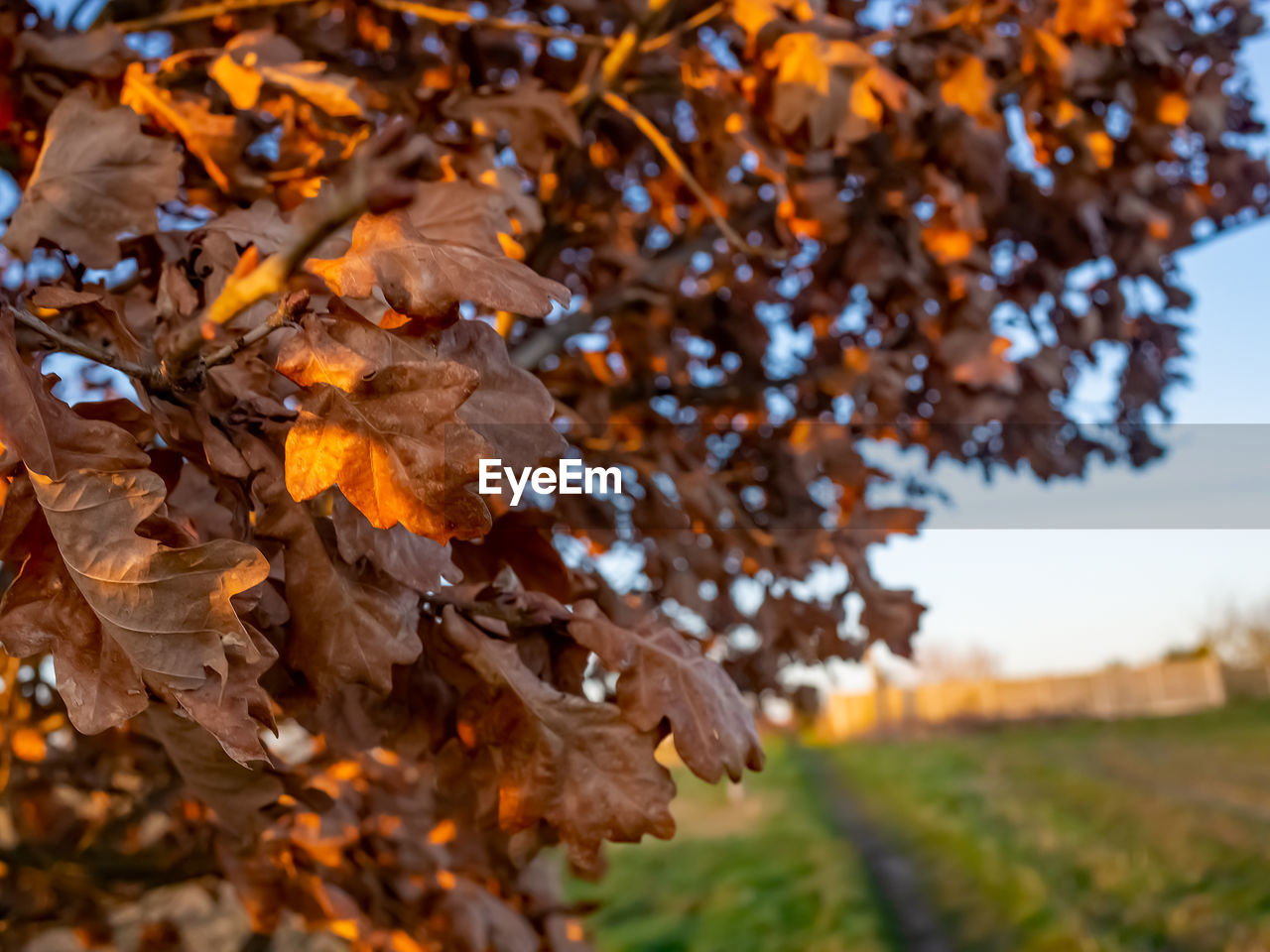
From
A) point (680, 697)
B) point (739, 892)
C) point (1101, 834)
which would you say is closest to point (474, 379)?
Answer: point (680, 697)

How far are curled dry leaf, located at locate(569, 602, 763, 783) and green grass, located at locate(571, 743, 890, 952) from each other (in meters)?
4.92

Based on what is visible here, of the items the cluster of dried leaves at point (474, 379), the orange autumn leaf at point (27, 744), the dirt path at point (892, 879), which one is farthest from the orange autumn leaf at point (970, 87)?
the dirt path at point (892, 879)

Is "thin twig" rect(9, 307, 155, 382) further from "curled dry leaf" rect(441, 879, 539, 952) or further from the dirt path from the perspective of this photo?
the dirt path

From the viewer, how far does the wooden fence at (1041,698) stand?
14.8 m

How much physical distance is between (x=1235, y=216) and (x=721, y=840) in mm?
8970

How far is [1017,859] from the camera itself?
27.3 feet

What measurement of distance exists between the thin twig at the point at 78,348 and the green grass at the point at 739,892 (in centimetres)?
526

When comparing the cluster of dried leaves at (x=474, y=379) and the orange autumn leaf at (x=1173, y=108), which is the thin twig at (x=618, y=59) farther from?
the orange autumn leaf at (x=1173, y=108)

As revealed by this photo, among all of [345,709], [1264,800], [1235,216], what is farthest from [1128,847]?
[345,709]

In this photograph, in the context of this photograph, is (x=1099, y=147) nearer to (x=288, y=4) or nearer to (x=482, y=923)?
(x=288, y=4)

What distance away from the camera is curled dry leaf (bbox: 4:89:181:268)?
0.96 m

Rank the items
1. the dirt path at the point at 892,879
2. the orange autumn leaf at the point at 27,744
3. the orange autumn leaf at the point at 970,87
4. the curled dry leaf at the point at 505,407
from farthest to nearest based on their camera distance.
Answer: the dirt path at the point at 892,879
the orange autumn leaf at the point at 27,744
the orange autumn leaf at the point at 970,87
the curled dry leaf at the point at 505,407

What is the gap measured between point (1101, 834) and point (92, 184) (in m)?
9.63

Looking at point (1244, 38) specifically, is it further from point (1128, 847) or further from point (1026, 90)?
point (1128, 847)
